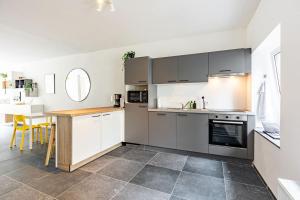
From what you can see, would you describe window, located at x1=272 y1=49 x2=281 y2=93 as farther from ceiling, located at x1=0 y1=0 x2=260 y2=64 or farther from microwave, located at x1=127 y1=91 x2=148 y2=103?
microwave, located at x1=127 y1=91 x2=148 y2=103

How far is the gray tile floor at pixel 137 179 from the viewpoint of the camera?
173 cm

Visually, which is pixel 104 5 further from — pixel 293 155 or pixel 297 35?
pixel 293 155

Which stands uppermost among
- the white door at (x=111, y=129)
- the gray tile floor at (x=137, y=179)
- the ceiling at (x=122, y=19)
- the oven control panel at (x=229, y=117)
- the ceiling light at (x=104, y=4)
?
the ceiling at (x=122, y=19)

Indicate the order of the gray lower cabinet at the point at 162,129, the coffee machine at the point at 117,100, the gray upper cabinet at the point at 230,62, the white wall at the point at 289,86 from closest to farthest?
1. the white wall at the point at 289,86
2. the gray upper cabinet at the point at 230,62
3. the gray lower cabinet at the point at 162,129
4. the coffee machine at the point at 117,100

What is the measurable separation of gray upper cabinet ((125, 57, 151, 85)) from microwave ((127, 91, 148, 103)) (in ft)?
0.75

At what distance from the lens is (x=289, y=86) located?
1.34 meters

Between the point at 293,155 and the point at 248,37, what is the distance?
2369 millimetres

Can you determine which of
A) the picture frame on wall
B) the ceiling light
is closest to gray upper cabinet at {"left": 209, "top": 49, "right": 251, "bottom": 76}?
the ceiling light

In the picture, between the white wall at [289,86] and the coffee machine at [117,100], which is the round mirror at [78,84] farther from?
the white wall at [289,86]

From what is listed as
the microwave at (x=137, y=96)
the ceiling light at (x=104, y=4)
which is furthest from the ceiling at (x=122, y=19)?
the microwave at (x=137, y=96)

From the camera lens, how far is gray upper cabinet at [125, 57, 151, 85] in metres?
3.25

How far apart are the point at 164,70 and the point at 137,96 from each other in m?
0.86

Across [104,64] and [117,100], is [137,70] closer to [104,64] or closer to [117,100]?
[117,100]

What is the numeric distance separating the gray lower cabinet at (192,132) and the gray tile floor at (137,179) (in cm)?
21
